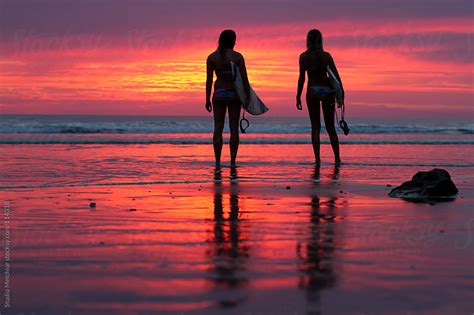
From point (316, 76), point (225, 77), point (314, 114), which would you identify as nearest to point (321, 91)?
point (316, 76)

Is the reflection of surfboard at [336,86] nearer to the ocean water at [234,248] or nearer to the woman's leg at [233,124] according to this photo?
the woman's leg at [233,124]

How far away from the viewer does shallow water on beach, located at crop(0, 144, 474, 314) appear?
3363mm

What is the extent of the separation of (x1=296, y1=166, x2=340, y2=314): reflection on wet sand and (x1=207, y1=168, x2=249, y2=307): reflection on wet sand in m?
0.29

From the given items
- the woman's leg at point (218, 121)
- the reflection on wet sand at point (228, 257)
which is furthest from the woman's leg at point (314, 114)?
the reflection on wet sand at point (228, 257)

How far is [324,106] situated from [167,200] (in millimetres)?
6276

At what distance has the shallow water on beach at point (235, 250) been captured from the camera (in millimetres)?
3363

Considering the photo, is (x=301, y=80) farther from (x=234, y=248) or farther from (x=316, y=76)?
(x=234, y=248)

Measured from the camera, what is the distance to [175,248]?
4.57 meters

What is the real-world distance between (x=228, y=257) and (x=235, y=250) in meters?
0.23

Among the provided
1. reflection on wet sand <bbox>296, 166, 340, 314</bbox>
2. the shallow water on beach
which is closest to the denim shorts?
the shallow water on beach

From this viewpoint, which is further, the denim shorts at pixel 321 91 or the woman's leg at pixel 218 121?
the denim shorts at pixel 321 91

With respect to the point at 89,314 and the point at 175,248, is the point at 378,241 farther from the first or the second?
the point at 89,314

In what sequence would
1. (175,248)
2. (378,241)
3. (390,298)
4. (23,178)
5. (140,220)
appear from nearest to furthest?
(390,298), (175,248), (378,241), (140,220), (23,178)

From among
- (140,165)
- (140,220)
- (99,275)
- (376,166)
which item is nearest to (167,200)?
(140,220)
